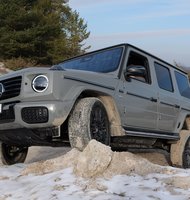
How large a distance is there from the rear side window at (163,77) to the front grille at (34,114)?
3.19m

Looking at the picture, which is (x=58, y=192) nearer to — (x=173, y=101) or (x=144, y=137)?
(x=144, y=137)

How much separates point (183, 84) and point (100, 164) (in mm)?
5012

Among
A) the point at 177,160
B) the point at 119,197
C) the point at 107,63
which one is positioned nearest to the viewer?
the point at 119,197

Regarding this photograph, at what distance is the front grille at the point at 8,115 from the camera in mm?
5496

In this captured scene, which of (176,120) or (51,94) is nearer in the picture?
(51,94)

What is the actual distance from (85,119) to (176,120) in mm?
3368

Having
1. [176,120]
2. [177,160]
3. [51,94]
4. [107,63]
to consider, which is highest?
[107,63]

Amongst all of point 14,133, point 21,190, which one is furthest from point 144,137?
point 21,190

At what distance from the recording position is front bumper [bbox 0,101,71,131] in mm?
5270

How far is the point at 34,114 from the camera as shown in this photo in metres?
5.36

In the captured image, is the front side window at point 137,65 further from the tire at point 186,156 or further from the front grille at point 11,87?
the front grille at point 11,87

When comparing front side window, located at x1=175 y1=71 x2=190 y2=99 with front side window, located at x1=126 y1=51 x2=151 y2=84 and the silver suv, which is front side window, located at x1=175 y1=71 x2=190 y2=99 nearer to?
the silver suv

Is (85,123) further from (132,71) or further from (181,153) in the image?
(181,153)

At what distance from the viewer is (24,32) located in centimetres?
3634
